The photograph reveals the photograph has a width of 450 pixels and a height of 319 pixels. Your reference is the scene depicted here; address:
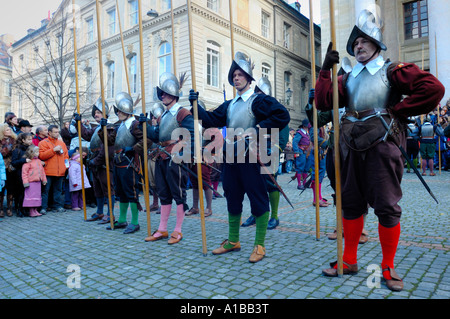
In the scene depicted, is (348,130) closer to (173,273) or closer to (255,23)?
(173,273)

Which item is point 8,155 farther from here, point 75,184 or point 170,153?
point 170,153

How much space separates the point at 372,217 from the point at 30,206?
6588 mm

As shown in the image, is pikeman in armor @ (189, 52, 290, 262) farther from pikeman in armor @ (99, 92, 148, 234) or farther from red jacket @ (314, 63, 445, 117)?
pikeman in armor @ (99, 92, 148, 234)

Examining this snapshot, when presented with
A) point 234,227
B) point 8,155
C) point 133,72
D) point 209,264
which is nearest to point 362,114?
point 234,227

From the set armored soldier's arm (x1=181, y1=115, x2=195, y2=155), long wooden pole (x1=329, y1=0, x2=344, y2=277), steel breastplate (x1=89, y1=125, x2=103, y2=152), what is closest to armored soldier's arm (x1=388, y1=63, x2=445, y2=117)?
long wooden pole (x1=329, y1=0, x2=344, y2=277)

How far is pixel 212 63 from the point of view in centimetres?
1903

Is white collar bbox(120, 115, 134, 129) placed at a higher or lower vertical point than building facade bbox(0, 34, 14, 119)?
lower

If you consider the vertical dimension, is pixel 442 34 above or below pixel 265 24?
below

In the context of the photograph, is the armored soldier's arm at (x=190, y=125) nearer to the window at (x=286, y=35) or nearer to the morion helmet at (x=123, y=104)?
the morion helmet at (x=123, y=104)

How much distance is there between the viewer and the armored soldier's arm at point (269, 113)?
11.6 ft

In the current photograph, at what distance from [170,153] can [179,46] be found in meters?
14.8

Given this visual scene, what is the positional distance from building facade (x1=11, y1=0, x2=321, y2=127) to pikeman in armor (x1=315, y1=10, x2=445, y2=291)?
1277 cm

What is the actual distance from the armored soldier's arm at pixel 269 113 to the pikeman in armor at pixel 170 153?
107 cm

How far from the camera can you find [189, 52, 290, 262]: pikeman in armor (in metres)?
3.57
